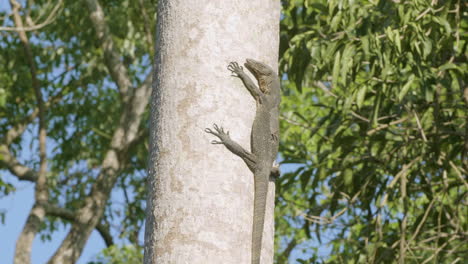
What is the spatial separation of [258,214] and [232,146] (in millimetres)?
188

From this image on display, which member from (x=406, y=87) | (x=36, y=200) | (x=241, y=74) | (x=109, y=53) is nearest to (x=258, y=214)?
(x=241, y=74)

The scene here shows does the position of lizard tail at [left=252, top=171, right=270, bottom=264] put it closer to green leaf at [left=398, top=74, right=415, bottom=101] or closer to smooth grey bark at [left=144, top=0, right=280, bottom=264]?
smooth grey bark at [left=144, top=0, right=280, bottom=264]

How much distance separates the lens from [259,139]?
2299mm

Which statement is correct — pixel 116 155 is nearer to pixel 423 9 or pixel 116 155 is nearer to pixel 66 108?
pixel 66 108

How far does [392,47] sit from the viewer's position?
4.66m

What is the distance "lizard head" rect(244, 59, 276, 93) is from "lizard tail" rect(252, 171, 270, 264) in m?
0.28

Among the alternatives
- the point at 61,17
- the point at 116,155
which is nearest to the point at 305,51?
the point at 116,155

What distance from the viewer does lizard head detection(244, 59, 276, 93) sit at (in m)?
2.24

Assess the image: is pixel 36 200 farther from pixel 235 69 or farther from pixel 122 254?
pixel 235 69

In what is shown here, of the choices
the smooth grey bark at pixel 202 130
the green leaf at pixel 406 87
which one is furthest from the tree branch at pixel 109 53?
the smooth grey bark at pixel 202 130

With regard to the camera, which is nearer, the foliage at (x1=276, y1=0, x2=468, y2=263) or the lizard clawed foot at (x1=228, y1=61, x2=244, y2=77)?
the lizard clawed foot at (x1=228, y1=61, x2=244, y2=77)

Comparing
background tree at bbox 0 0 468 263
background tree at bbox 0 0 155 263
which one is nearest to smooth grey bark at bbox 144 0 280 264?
background tree at bbox 0 0 468 263

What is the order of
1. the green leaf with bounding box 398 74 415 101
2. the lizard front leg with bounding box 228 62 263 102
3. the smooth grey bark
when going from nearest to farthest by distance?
the smooth grey bark < the lizard front leg with bounding box 228 62 263 102 < the green leaf with bounding box 398 74 415 101

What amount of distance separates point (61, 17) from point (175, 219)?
29.9 feet
